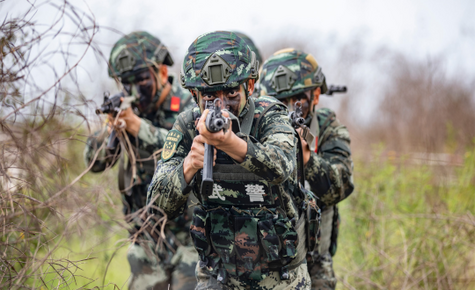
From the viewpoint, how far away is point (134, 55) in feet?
12.9

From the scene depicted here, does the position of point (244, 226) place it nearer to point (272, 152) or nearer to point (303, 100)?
point (272, 152)

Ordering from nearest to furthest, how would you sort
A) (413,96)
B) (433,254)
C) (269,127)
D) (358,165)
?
(269,127), (433,254), (358,165), (413,96)

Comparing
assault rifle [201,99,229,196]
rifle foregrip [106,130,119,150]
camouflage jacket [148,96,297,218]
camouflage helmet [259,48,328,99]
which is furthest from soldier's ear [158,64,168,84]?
assault rifle [201,99,229,196]

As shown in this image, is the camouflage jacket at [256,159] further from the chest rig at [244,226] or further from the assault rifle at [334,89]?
the assault rifle at [334,89]

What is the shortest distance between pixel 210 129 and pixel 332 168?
156cm

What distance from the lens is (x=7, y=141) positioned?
2160mm

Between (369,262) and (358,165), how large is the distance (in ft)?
9.16

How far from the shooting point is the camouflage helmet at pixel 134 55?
12.9 feet

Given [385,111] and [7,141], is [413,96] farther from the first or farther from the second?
[7,141]

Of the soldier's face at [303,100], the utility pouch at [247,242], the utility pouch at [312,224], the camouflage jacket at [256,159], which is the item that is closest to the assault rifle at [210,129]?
the camouflage jacket at [256,159]

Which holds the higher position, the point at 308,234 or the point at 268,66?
the point at 268,66

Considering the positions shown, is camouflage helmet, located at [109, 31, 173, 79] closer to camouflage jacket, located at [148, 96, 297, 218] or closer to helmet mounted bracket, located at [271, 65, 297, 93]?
helmet mounted bracket, located at [271, 65, 297, 93]

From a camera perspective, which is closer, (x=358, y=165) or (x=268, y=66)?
(x=268, y=66)

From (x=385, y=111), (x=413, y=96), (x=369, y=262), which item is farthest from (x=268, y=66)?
(x=385, y=111)
